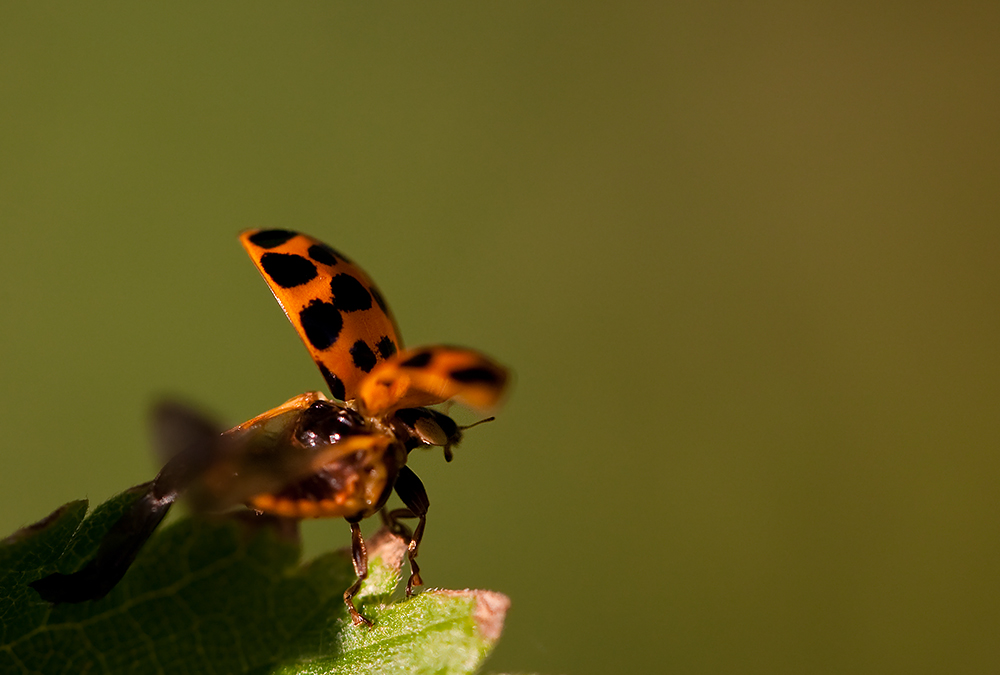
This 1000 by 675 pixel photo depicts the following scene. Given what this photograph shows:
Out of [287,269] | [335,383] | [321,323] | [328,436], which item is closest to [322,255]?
[287,269]

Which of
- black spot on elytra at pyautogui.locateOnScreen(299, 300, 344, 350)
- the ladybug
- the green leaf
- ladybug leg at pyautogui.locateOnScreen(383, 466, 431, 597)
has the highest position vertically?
black spot on elytra at pyautogui.locateOnScreen(299, 300, 344, 350)

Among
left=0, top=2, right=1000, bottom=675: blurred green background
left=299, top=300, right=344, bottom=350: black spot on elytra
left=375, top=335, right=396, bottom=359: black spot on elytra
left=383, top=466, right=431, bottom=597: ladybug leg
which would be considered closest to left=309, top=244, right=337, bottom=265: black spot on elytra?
left=299, top=300, right=344, bottom=350: black spot on elytra

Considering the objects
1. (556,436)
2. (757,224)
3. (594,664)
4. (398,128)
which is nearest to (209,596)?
(594,664)

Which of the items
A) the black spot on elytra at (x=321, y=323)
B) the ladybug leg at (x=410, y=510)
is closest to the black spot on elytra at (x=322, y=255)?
the black spot on elytra at (x=321, y=323)

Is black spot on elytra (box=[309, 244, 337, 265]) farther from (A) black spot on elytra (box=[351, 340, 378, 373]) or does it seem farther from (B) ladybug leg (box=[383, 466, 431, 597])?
(B) ladybug leg (box=[383, 466, 431, 597])

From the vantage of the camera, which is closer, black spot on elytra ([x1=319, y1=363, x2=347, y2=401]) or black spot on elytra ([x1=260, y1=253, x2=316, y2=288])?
black spot on elytra ([x1=319, y1=363, x2=347, y2=401])
